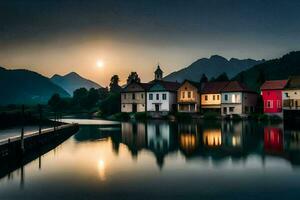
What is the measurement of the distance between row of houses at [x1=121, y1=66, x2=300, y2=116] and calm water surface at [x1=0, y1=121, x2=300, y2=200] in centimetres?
4053

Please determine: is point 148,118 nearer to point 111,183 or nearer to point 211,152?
point 211,152

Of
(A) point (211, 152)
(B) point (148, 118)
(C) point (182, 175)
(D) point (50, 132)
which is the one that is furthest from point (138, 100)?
(C) point (182, 175)

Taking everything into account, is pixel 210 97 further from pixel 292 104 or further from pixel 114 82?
pixel 114 82

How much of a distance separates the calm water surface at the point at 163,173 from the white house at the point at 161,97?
5259 centimetres

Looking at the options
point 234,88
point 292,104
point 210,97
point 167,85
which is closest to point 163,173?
point 292,104

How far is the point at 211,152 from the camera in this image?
2797cm

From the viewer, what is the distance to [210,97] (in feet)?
267

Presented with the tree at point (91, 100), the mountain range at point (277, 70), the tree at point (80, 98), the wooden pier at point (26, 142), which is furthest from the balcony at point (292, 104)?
the tree at point (80, 98)

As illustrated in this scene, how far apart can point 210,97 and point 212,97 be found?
1.83 ft

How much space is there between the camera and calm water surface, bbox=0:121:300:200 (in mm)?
16359

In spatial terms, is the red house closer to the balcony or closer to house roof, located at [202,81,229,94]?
the balcony

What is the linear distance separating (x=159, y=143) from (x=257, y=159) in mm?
12634

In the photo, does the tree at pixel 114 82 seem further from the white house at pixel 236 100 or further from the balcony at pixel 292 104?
the balcony at pixel 292 104

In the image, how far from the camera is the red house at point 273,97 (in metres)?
69.9
